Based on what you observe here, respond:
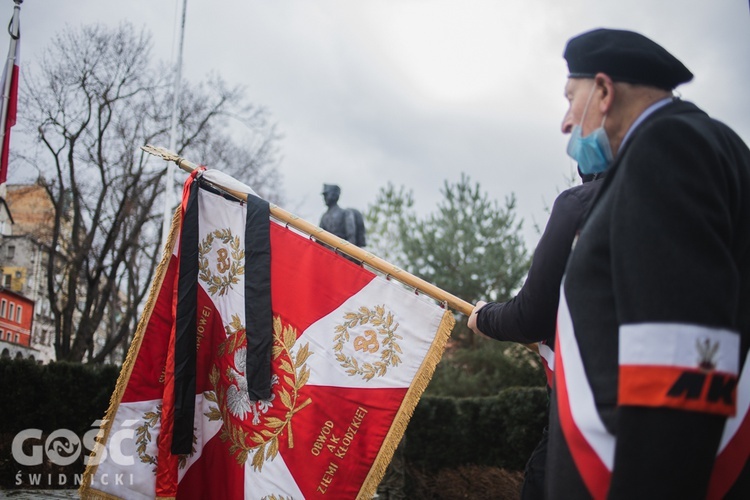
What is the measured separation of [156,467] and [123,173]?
1854cm

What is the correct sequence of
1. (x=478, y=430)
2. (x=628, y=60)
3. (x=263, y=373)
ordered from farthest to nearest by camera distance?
1. (x=478, y=430)
2. (x=263, y=373)
3. (x=628, y=60)

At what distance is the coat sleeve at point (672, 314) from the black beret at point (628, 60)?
1.12ft

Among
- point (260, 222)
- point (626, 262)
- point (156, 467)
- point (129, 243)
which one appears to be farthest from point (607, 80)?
point (129, 243)

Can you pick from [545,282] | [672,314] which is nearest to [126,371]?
[545,282]

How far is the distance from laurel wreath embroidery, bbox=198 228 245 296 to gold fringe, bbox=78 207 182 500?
0.62 ft

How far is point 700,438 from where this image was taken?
126 centimetres

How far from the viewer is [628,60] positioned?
1714mm

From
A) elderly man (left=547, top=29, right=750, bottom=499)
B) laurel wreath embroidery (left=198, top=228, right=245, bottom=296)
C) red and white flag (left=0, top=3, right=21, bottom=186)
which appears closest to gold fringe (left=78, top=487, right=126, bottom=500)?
laurel wreath embroidery (left=198, top=228, right=245, bottom=296)

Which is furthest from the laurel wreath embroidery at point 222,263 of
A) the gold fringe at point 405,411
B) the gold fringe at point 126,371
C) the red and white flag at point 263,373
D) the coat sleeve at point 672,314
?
the coat sleeve at point 672,314

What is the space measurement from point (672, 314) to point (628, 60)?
72 cm

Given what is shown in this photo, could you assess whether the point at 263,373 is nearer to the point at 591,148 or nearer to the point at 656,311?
the point at 591,148

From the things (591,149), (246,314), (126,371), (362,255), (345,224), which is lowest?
(126,371)

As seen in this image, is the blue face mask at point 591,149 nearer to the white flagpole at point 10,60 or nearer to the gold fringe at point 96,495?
the gold fringe at point 96,495
